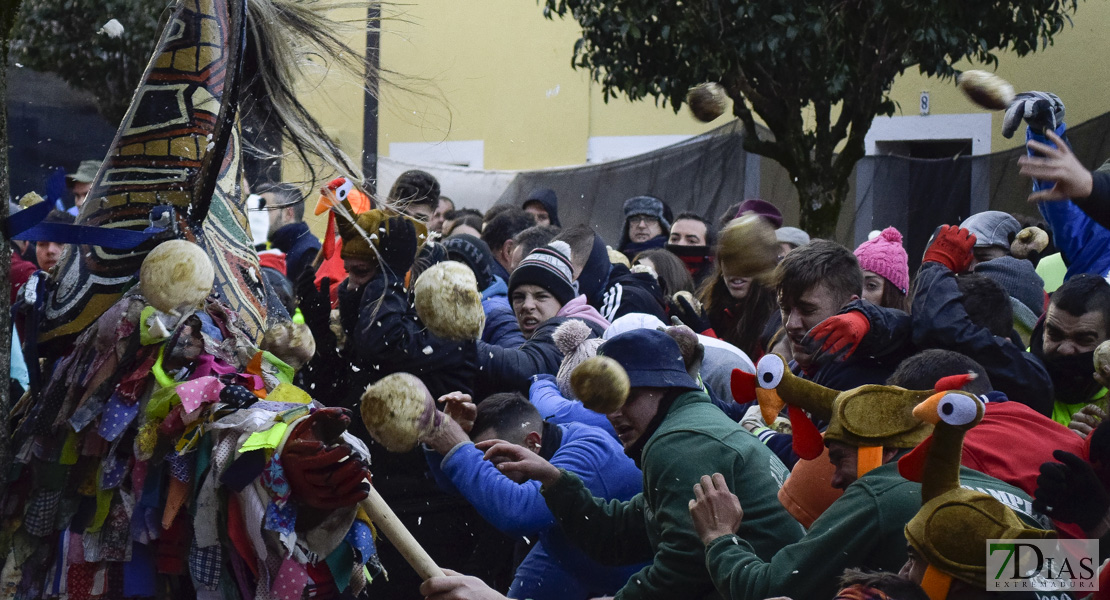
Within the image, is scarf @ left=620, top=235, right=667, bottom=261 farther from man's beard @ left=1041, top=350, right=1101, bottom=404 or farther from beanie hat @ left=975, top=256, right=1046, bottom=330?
man's beard @ left=1041, top=350, right=1101, bottom=404

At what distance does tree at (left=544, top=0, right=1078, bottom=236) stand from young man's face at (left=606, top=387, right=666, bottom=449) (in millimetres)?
5626

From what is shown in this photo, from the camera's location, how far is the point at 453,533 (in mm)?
4191

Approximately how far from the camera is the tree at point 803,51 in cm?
848

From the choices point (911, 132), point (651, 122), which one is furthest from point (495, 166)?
point (911, 132)

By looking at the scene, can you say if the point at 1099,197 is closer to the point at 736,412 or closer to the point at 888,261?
the point at 736,412

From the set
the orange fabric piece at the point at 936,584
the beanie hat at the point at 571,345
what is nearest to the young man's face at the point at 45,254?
the beanie hat at the point at 571,345

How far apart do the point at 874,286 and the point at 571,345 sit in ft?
4.49

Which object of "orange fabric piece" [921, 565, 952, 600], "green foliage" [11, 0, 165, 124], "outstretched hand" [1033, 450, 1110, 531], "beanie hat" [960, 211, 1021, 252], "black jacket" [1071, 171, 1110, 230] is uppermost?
"green foliage" [11, 0, 165, 124]

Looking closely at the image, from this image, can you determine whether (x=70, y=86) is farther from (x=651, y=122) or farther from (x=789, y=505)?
(x=789, y=505)

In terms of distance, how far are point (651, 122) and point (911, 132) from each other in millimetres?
2891

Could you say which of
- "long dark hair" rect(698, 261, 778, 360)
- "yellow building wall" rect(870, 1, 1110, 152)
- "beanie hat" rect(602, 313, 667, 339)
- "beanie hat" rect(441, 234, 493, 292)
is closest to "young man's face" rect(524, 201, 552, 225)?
"long dark hair" rect(698, 261, 778, 360)

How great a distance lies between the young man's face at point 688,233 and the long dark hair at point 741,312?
1034 millimetres

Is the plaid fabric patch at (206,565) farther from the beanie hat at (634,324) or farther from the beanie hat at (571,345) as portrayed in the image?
the beanie hat at (634,324)

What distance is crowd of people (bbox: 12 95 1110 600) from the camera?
2.55 m
